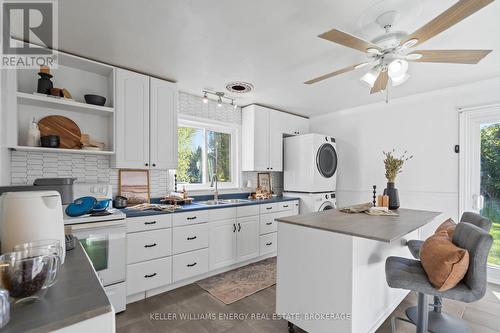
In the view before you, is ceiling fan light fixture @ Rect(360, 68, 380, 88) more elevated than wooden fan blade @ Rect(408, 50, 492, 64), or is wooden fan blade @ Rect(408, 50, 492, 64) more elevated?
wooden fan blade @ Rect(408, 50, 492, 64)

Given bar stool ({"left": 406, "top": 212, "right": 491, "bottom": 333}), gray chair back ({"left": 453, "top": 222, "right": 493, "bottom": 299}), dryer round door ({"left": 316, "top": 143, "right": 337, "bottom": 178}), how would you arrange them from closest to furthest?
1. gray chair back ({"left": 453, "top": 222, "right": 493, "bottom": 299})
2. bar stool ({"left": 406, "top": 212, "right": 491, "bottom": 333})
3. dryer round door ({"left": 316, "top": 143, "right": 337, "bottom": 178})

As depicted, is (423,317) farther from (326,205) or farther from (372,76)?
(326,205)

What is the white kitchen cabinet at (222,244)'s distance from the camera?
289 cm

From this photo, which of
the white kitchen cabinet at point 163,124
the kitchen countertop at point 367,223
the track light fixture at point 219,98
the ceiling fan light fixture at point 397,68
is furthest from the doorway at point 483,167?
the white kitchen cabinet at point 163,124

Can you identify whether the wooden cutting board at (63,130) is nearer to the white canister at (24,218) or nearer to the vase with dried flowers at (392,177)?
the white canister at (24,218)

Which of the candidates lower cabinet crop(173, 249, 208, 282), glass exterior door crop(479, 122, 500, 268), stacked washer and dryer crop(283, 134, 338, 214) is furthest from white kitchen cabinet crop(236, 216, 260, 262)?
glass exterior door crop(479, 122, 500, 268)

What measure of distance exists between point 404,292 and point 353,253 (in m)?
1.39

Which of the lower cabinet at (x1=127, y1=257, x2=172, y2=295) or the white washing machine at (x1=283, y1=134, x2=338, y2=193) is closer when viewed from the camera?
the lower cabinet at (x1=127, y1=257, x2=172, y2=295)

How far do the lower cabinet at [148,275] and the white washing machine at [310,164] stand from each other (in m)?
2.40

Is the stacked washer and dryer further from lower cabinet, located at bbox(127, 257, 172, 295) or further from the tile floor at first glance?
lower cabinet, located at bbox(127, 257, 172, 295)

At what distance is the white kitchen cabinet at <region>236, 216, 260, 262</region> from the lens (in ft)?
10.4

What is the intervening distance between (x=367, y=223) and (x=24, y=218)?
1.99m

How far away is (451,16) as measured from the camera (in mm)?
1247

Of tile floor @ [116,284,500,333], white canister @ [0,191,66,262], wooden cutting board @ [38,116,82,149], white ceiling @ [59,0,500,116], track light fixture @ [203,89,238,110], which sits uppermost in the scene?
white ceiling @ [59,0,500,116]
